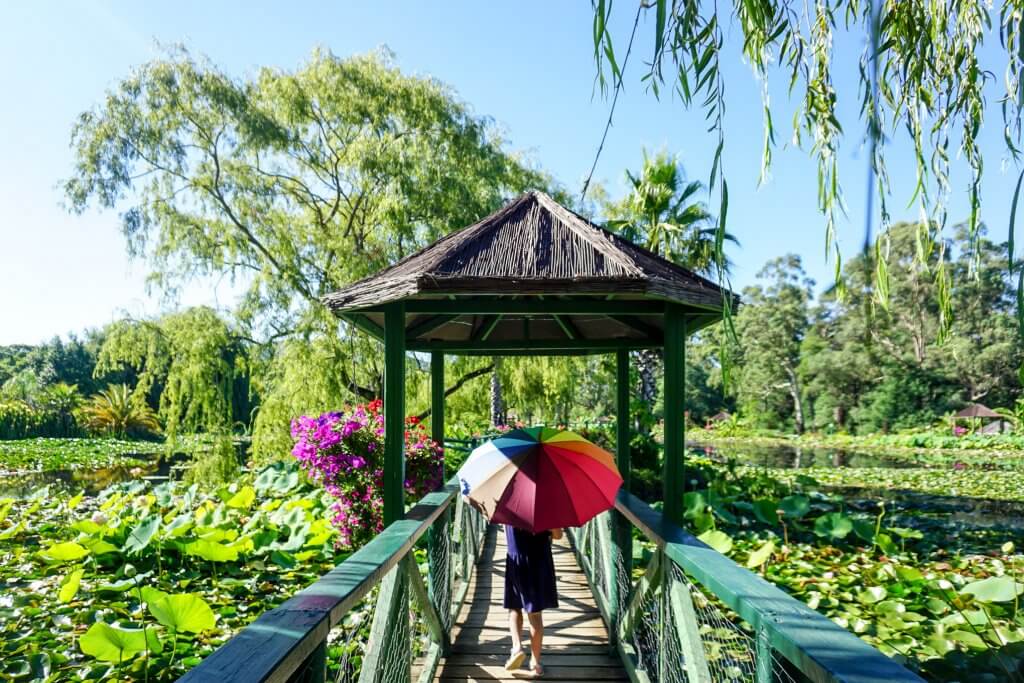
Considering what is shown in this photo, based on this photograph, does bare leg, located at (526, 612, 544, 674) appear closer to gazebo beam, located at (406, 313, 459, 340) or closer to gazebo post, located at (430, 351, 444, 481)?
gazebo beam, located at (406, 313, 459, 340)

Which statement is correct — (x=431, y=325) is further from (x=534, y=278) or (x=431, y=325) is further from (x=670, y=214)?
(x=670, y=214)

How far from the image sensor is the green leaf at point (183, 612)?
268 cm

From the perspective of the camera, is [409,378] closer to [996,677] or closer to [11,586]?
[11,586]

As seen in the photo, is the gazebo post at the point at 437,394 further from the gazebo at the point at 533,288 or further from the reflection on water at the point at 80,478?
the reflection on water at the point at 80,478

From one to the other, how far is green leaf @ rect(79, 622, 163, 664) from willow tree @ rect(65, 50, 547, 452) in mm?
6444

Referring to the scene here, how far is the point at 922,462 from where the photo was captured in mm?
16297

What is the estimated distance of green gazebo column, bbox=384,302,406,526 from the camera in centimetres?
344

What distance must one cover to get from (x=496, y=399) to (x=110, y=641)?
348 inches

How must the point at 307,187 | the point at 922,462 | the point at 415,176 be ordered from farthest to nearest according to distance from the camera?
the point at 922,462 → the point at 307,187 → the point at 415,176

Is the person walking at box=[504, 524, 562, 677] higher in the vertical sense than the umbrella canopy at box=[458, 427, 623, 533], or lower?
lower

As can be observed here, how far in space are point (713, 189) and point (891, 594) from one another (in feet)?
14.8

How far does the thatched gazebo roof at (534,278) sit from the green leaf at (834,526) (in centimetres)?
331

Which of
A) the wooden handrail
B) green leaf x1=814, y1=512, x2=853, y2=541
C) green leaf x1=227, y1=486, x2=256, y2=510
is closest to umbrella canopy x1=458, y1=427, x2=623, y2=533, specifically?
the wooden handrail

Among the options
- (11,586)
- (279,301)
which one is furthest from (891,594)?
(279,301)
